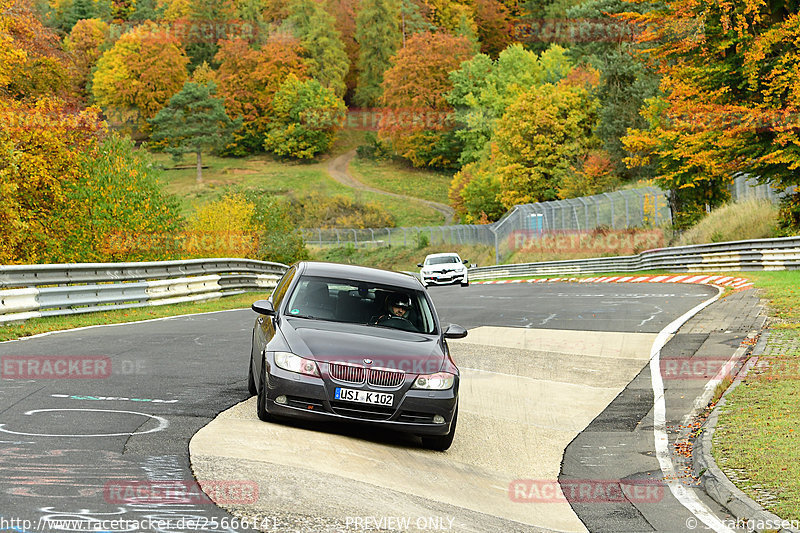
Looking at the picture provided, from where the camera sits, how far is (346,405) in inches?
340

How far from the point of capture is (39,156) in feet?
126

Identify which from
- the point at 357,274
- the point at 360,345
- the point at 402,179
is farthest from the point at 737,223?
the point at 402,179

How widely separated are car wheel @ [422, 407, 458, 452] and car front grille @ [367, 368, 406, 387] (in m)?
0.65

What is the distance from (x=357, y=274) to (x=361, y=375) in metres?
2.00

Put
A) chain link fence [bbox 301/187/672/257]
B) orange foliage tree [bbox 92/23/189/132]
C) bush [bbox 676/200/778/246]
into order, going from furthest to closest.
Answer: orange foliage tree [bbox 92/23/189/132] < chain link fence [bbox 301/187/672/257] < bush [bbox 676/200/778/246]

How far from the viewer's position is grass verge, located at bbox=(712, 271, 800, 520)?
7.50m

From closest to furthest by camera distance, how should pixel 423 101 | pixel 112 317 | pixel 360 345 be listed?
pixel 360 345 < pixel 112 317 < pixel 423 101

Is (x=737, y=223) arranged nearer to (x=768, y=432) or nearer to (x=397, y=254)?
(x=768, y=432)

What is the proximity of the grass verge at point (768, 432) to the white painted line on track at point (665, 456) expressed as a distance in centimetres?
37

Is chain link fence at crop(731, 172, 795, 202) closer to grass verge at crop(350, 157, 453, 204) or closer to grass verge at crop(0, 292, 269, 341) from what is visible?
grass verge at crop(0, 292, 269, 341)

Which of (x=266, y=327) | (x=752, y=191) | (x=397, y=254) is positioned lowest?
(x=397, y=254)

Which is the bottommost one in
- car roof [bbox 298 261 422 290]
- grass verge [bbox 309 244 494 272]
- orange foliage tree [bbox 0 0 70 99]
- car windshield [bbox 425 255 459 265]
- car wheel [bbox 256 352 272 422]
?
grass verge [bbox 309 244 494 272]

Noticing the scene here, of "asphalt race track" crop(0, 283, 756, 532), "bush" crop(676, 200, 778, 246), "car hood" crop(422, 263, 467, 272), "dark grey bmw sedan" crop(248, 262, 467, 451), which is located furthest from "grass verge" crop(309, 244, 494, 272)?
"dark grey bmw sedan" crop(248, 262, 467, 451)

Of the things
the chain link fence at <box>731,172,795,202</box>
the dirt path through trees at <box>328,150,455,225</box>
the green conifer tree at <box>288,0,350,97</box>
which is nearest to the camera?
the chain link fence at <box>731,172,795,202</box>
